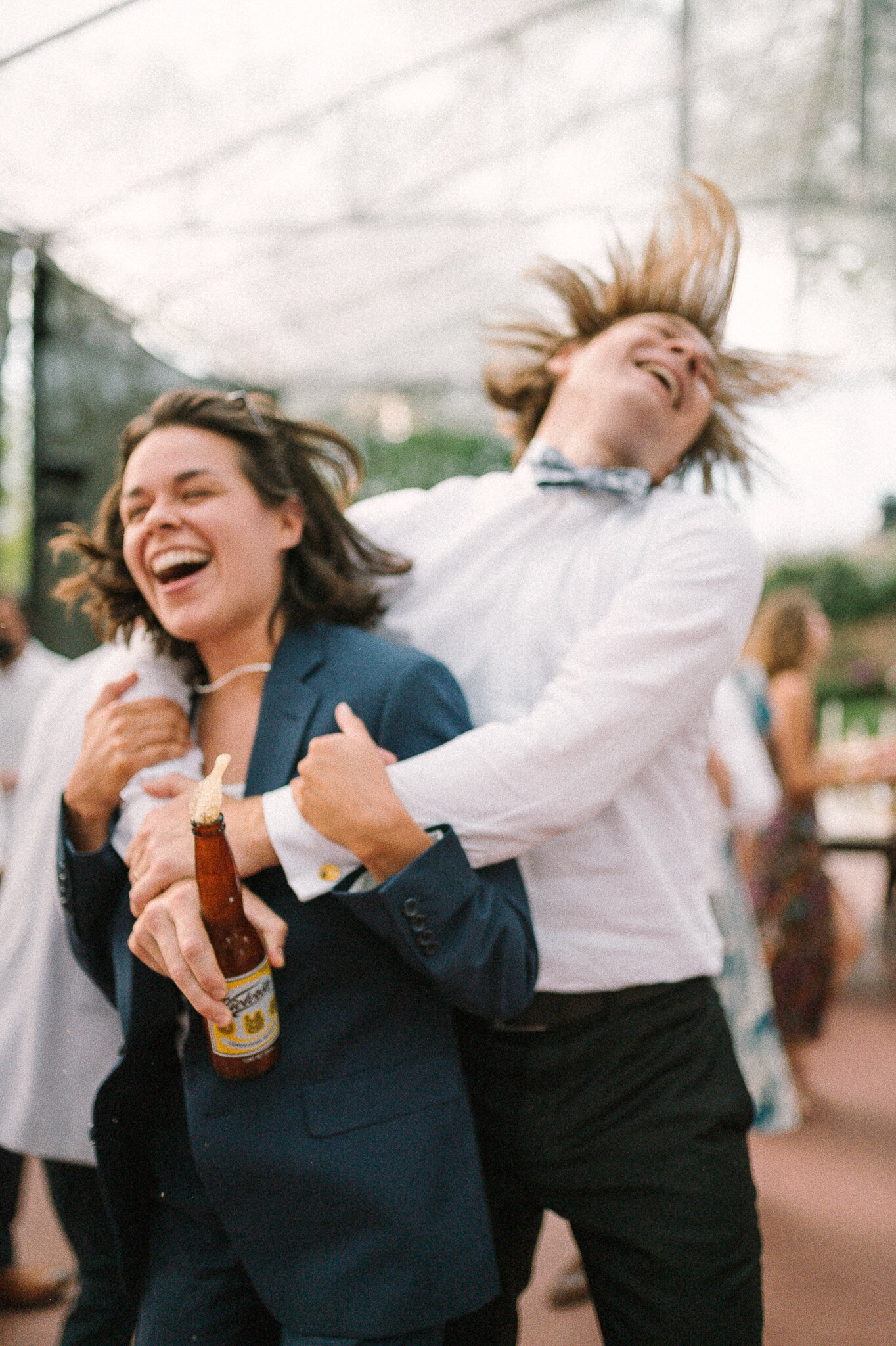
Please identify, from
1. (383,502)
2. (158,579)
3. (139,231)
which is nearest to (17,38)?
(139,231)

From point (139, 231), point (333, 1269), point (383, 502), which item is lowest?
point (333, 1269)

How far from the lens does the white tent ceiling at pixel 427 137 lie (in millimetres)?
5434

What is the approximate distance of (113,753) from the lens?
141 centimetres

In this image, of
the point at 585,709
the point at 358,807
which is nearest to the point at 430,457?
the point at 585,709

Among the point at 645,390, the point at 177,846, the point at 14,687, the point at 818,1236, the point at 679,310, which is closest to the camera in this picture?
the point at 177,846

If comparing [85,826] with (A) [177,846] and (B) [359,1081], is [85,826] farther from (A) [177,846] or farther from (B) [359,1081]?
(B) [359,1081]

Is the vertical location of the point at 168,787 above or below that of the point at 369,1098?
above

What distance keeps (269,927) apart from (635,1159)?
0.61 m

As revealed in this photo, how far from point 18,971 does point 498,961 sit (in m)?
1.05

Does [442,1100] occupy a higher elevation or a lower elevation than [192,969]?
lower

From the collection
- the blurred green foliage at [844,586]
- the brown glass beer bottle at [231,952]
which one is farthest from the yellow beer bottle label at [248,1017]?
the blurred green foliage at [844,586]

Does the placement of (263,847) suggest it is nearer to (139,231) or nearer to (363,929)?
(363,929)

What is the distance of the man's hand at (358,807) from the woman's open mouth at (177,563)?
0.37 m

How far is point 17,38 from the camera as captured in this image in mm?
4438
